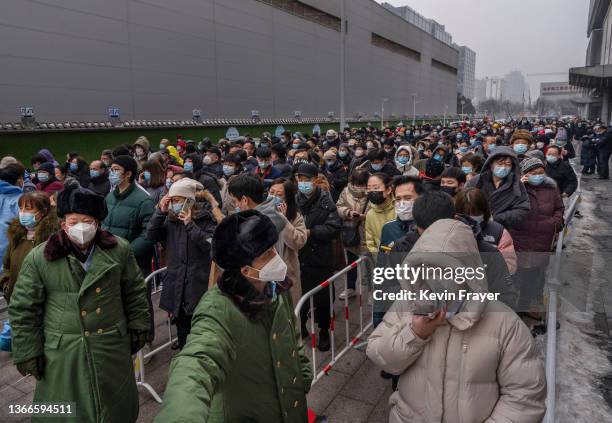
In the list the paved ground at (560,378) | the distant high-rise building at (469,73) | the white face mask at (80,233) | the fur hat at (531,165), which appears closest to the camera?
the white face mask at (80,233)

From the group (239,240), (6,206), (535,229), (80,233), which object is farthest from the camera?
(6,206)

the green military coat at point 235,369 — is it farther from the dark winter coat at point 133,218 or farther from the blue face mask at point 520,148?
the blue face mask at point 520,148

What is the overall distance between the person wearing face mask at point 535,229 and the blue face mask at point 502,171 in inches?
13.9

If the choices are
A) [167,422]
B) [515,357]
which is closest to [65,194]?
[167,422]

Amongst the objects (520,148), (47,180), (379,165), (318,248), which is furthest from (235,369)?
(520,148)

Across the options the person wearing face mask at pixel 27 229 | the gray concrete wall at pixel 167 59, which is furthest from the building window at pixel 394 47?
the person wearing face mask at pixel 27 229

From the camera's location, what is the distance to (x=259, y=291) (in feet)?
6.31

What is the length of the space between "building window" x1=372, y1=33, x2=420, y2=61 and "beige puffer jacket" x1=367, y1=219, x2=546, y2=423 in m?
43.2

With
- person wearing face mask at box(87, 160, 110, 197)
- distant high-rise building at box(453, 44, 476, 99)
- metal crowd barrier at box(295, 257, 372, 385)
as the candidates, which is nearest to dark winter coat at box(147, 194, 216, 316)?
metal crowd barrier at box(295, 257, 372, 385)

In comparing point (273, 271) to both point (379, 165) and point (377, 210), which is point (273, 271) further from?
point (379, 165)

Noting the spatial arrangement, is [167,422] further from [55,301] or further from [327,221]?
[327,221]

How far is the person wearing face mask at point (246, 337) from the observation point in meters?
1.63

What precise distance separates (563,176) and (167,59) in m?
16.7

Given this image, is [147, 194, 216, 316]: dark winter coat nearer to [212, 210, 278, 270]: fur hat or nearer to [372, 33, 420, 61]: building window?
[212, 210, 278, 270]: fur hat
